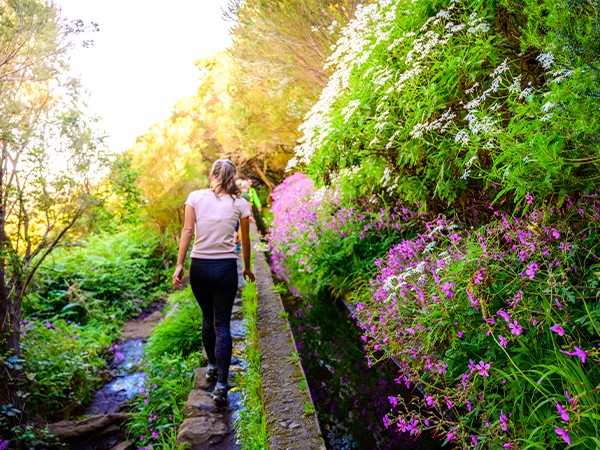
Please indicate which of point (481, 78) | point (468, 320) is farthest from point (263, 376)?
point (481, 78)

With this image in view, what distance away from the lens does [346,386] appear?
4199mm

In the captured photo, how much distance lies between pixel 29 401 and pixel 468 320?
4.57m

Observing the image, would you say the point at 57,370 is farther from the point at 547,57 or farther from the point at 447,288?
the point at 547,57

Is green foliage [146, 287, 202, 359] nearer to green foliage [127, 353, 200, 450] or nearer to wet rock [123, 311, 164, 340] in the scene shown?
green foliage [127, 353, 200, 450]

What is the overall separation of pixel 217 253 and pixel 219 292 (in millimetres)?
344

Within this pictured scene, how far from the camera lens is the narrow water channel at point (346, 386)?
3.40 m

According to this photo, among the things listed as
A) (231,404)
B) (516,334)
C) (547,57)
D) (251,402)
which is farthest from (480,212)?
(231,404)

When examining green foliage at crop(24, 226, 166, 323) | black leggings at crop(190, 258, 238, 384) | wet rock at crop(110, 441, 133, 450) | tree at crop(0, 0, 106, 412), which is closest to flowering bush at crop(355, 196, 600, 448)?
black leggings at crop(190, 258, 238, 384)

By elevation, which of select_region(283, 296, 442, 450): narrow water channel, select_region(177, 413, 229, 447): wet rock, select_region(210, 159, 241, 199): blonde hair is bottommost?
select_region(283, 296, 442, 450): narrow water channel

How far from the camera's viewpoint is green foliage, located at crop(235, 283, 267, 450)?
10.6 feet

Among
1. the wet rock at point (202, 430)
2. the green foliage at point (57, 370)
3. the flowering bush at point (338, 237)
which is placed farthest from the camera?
the flowering bush at point (338, 237)

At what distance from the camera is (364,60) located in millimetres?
4820

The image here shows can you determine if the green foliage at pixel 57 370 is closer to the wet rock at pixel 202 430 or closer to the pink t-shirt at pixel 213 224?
the wet rock at pixel 202 430

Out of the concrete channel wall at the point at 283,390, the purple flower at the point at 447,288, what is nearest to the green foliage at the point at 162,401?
the concrete channel wall at the point at 283,390
